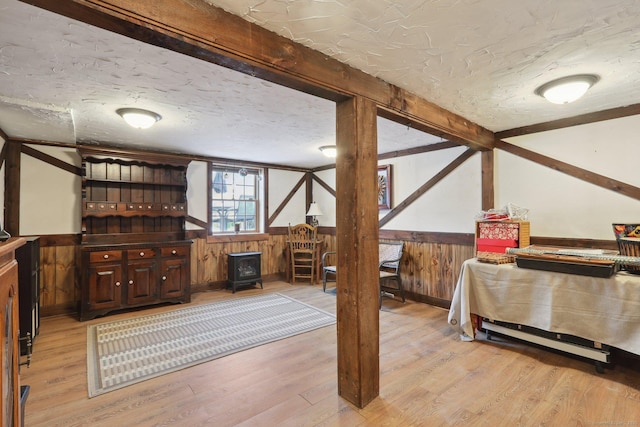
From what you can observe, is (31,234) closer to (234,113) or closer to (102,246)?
(102,246)

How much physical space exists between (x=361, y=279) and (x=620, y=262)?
80.7 inches

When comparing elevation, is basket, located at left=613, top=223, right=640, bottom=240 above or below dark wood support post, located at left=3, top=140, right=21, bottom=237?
below

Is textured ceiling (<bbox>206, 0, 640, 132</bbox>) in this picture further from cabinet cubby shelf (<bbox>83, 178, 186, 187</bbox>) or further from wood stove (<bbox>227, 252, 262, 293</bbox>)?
wood stove (<bbox>227, 252, 262, 293</bbox>)

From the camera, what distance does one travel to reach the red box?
3.11m

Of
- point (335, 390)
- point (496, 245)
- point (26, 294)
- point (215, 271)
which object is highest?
point (496, 245)

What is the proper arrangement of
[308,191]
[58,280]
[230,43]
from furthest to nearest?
[308,191] → [58,280] → [230,43]

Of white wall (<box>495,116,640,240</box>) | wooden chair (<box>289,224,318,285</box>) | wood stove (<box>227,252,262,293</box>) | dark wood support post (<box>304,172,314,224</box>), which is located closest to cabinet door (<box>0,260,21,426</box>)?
wood stove (<box>227,252,262,293</box>)

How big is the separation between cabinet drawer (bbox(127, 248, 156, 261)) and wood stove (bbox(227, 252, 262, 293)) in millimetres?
1276

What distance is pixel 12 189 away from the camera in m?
3.69

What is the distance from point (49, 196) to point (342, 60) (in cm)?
424

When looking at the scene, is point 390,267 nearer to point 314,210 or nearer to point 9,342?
point 314,210

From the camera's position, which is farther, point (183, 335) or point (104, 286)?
point (104, 286)

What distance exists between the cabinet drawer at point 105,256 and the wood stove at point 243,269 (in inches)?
64.9

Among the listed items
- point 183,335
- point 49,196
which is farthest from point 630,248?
point 49,196
